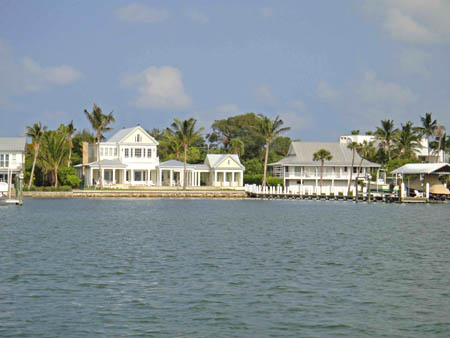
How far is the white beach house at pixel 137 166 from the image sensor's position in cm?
9544

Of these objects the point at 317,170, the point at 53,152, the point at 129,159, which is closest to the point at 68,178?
the point at 53,152

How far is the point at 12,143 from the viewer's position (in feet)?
300

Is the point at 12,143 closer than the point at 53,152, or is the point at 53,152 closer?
the point at 53,152

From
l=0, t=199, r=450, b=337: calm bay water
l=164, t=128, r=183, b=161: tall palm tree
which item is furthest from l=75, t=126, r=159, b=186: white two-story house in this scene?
l=0, t=199, r=450, b=337: calm bay water

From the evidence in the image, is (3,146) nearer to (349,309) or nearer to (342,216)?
(342,216)

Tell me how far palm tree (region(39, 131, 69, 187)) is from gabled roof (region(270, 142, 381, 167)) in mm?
34592

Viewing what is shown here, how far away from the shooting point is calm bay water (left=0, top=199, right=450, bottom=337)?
1548cm

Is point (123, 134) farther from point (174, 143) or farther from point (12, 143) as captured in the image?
point (12, 143)

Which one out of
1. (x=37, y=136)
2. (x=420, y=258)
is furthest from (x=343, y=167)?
(x=420, y=258)

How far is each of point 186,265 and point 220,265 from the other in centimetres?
A: 124

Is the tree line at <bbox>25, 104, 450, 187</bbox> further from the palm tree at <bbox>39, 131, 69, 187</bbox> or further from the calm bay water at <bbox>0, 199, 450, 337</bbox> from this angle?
the calm bay water at <bbox>0, 199, 450, 337</bbox>

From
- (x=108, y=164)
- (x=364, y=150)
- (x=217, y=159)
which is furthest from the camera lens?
(x=217, y=159)

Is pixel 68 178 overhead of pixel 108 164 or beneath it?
beneath

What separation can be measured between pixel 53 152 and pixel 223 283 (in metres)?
71.4
